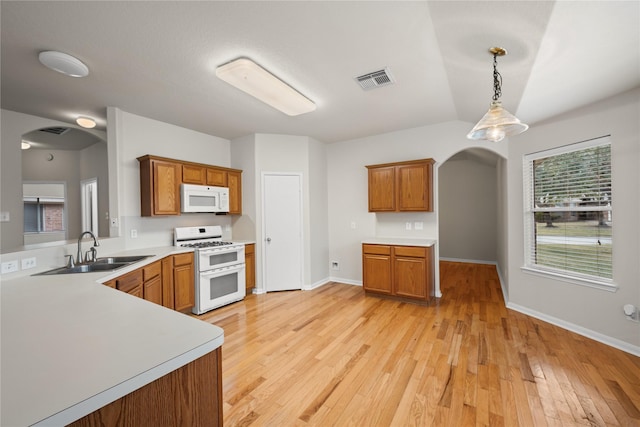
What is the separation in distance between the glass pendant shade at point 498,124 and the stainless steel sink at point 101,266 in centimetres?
324

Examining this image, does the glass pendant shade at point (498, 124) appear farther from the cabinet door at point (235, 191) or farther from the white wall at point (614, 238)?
the cabinet door at point (235, 191)

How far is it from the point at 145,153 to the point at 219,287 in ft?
6.74

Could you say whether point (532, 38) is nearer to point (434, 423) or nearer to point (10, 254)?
point (434, 423)

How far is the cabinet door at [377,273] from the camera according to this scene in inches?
156

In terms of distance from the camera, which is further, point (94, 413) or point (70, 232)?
point (70, 232)

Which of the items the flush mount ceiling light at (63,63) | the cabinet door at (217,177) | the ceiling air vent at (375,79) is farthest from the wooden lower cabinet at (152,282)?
the ceiling air vent at (375,79)

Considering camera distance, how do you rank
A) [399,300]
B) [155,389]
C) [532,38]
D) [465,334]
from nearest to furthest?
[155,389]
[532,38]
[465,334]
[399,300]

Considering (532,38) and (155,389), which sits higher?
(532,38)

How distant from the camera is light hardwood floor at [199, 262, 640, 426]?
1.77 m

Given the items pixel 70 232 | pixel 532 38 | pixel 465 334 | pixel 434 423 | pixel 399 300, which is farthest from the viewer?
pixel 70 232

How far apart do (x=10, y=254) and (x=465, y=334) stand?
4.06 metres

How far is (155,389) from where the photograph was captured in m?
0.81

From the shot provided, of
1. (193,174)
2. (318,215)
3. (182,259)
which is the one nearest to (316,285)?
(318,215)

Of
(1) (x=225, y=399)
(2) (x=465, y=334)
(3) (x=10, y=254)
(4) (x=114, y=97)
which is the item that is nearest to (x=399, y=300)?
(2) (x=465, y=334)
